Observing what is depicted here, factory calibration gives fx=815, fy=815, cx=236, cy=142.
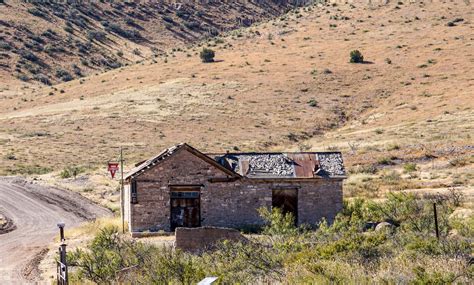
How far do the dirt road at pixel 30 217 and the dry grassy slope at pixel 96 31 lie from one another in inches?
1876

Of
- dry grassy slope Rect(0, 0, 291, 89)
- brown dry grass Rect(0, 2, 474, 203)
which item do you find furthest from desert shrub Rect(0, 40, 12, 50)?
brown dry grass Rect(0, 2, 474, 203)

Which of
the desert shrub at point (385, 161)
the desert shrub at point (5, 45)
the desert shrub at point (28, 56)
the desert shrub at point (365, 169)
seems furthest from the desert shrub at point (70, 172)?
the desert shrub at point (5, 45)

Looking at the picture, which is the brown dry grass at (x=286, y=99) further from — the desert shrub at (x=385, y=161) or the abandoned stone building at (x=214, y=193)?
the abandoned stone building at (x=214, y=193)

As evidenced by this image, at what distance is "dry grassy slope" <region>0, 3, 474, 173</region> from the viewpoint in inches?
2506

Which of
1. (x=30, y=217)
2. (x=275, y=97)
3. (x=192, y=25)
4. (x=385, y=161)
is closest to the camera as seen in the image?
(x=30, y=217)

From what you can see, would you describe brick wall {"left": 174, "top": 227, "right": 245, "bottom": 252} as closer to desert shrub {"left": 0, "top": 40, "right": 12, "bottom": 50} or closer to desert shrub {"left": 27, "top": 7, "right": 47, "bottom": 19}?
desert shrub {"left": 0, "top": 40, "right": 12, "bottom": 50}

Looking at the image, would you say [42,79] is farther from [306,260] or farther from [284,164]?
[306,260]

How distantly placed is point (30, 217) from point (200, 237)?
17.9 meters

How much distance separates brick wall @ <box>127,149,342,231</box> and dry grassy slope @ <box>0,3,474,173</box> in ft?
70.3

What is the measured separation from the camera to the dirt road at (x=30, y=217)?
92.6 ft

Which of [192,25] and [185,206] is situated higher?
[192,25]

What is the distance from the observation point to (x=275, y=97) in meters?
77.3

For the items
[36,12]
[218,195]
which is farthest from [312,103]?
[36,12]

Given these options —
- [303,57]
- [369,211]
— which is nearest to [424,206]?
[369,211]
